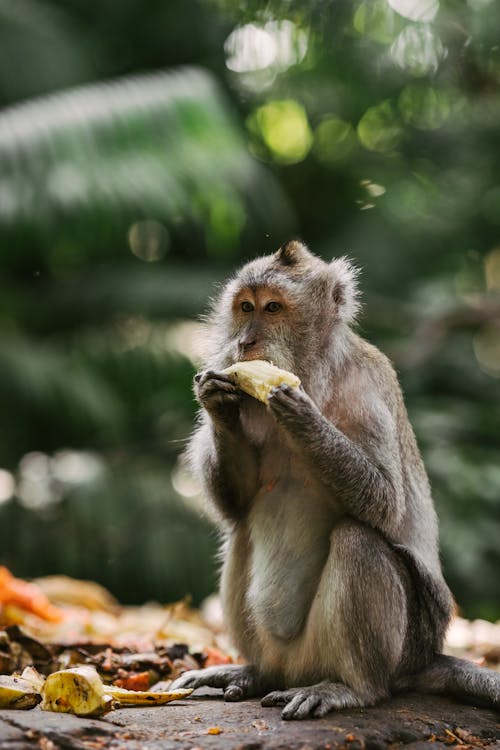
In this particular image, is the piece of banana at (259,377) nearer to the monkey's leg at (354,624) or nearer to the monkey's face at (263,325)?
the monkey's face at (263,325)

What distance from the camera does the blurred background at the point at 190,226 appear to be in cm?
856

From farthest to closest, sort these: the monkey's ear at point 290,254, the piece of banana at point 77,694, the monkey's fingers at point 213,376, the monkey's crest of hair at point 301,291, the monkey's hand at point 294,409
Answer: the monkey's ear at point 290,254
the monkey's crest of hair at point 301,291
the monkey's fingers at point 213,376
the monkey's hand at point 294,409
the piece of banana at point 77,694

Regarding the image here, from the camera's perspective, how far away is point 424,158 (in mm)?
13617

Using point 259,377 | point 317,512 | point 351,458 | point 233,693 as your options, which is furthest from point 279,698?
point 259,377

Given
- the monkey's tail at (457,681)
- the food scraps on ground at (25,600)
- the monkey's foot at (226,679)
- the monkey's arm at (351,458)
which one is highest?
the monkey's arm at (351,458)

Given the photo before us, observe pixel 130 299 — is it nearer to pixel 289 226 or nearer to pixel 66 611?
pixel 289 226

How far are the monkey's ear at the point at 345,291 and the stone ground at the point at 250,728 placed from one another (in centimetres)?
173

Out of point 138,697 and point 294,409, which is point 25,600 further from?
point 294,409

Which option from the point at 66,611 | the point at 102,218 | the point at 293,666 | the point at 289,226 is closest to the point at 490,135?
the point at 289,226

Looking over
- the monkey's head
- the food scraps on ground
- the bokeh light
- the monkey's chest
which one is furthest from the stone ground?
the bokeh light

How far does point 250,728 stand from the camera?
A: 344cm

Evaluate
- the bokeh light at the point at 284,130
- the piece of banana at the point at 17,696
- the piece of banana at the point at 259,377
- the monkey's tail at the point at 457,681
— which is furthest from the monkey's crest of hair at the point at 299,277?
the bokeh light at the point at 284,130

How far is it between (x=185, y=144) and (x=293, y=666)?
632 cm

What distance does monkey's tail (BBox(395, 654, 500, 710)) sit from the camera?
4062 millimetres
